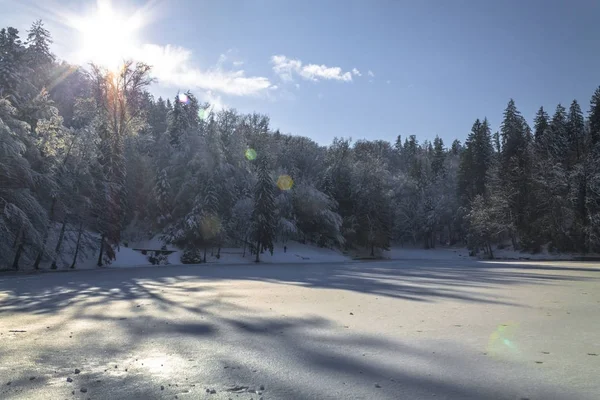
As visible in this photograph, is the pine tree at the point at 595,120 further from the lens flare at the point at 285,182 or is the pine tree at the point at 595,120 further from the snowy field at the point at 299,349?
the snowy field at the point at 299,349

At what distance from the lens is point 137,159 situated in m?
43.6

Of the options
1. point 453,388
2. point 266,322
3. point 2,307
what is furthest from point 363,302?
point 2,307

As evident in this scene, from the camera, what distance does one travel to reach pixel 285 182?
50.5 meters

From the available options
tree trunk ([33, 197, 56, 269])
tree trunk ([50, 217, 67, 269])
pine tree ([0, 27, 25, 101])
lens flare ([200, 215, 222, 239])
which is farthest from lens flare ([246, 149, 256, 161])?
tree trunk ([33, 197, 56, 269])

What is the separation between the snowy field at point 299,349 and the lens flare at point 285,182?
38.6 m

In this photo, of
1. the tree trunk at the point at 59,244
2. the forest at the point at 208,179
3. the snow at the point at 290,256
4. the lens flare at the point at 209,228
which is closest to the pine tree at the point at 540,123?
the forest at the point at 208,179

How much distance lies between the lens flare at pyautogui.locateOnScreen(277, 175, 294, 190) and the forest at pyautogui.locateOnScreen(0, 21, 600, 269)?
17 cm

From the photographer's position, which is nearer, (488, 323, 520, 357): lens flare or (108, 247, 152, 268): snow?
(488, 323, 520, 357): lens flare

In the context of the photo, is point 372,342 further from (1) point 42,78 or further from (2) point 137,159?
(1) point 42,78

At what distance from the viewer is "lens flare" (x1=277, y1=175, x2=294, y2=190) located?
1962 inches

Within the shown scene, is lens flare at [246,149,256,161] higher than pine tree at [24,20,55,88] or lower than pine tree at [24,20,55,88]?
lower

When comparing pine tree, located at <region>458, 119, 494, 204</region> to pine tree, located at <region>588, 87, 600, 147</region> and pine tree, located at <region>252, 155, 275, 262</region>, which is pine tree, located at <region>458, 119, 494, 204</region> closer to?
pine tree, located at <region>588, 87, 600, 147</region>

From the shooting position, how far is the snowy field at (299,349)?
177 inches

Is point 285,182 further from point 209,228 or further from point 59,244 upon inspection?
point 59,244
